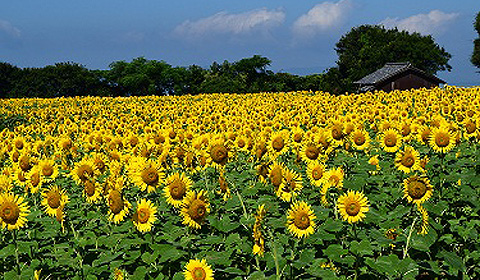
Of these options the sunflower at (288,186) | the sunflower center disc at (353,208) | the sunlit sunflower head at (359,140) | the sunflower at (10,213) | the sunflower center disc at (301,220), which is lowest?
the sunflower at (10,213)

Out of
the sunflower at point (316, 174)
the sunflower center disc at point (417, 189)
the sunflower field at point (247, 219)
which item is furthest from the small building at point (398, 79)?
the sunflower center disc at point (417, 189)

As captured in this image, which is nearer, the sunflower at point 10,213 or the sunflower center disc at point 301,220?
the sunflower center disc at point 301,220

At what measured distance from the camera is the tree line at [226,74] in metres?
58.0

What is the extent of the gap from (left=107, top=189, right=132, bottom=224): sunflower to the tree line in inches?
1800

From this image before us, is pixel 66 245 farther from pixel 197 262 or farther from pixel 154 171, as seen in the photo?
pixel 197 262

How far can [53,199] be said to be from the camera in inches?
190

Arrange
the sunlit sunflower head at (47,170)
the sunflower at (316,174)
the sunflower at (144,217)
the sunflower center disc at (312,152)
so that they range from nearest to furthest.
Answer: the sunflower at (144,217) → the sunflower at (316,174) → the sunflower center disc at (312,152) → the sunlit sunflower head at (47,170)

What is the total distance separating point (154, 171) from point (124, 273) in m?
1.09

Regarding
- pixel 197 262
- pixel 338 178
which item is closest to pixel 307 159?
pixel 338 178

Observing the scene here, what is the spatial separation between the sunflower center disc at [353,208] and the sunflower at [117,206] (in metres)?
1.98

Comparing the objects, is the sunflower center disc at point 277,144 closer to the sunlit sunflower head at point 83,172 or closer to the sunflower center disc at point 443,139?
the sunflower center disc at point 443,139

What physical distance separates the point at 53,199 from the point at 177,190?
4.61ft

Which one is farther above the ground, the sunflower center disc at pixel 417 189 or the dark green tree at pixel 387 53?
the dark green tree at pixel 387 53

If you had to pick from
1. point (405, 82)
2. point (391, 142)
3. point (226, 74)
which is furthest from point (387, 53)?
point (391, 142)
